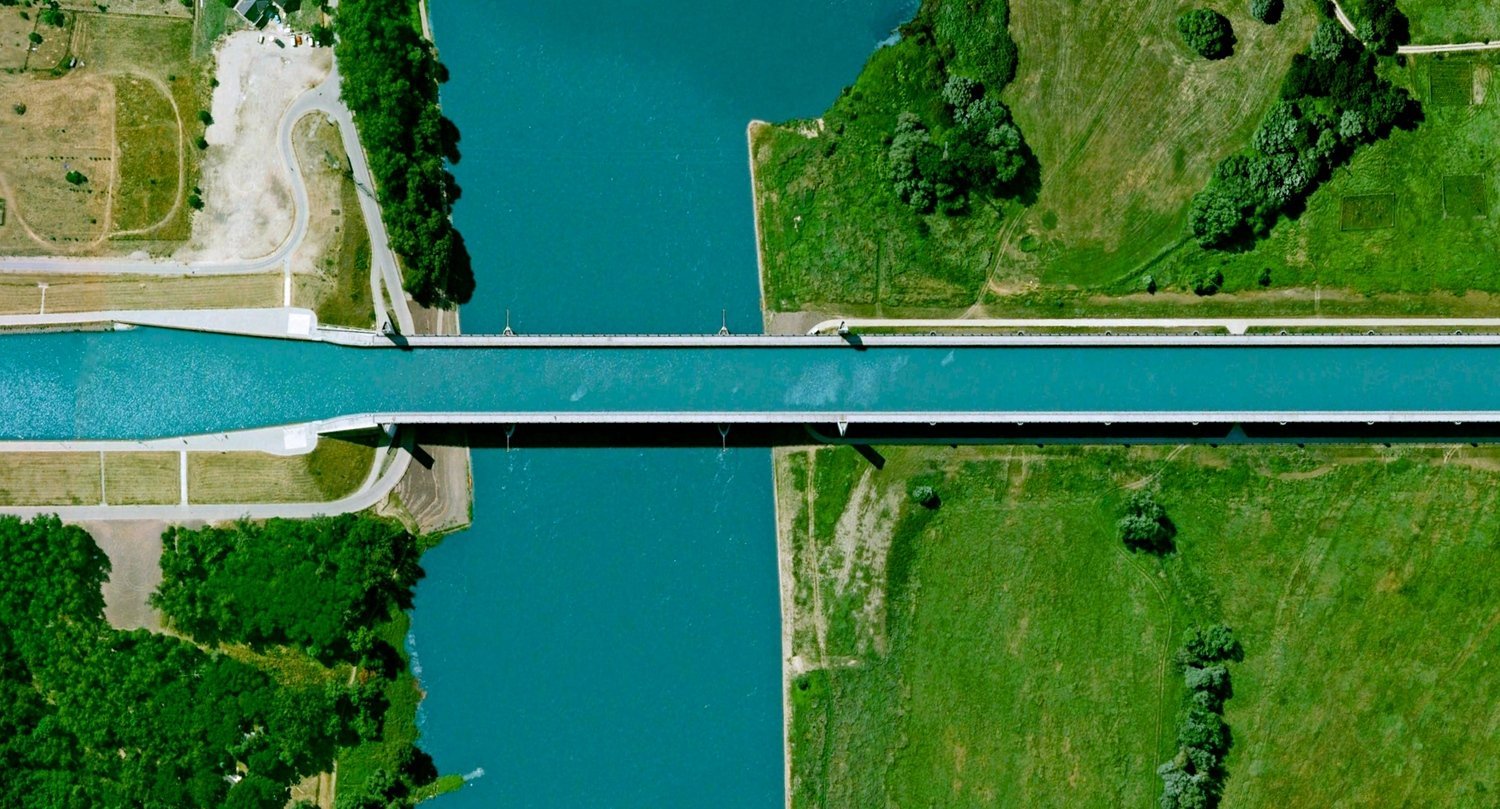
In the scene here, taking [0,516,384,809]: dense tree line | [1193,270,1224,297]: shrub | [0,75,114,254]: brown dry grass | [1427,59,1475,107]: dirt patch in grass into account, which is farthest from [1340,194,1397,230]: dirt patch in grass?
[0,75,114,254]: brown dry grass

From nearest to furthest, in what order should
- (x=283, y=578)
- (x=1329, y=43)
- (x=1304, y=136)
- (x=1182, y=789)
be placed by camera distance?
(x=283, y=578), (x=1182, y=789), (x=1304, y=136), (x=1329, y=43)

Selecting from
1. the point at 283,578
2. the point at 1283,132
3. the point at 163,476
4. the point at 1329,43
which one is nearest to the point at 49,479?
the point at 163,476

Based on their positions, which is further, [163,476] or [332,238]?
[332,238]

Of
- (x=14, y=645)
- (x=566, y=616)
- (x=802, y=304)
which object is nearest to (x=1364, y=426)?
(x=802, y=304)

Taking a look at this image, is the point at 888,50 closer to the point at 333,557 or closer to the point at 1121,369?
the point at 1121,369

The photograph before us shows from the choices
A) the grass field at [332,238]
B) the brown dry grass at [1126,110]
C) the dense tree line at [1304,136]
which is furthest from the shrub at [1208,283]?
the grass field at [332,238]

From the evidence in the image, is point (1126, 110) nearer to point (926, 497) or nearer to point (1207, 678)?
point (926, 497)

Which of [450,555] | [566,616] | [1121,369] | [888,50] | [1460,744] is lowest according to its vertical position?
[1460,744]
